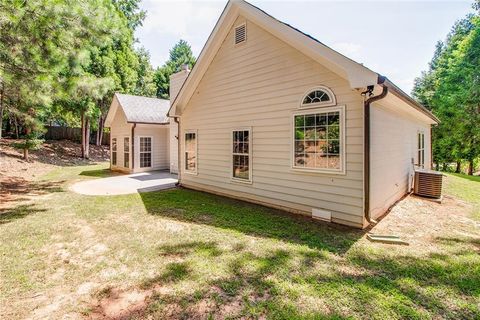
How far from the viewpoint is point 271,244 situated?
4262 millimetres

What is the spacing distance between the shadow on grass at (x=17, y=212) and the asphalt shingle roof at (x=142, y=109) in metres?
7.41

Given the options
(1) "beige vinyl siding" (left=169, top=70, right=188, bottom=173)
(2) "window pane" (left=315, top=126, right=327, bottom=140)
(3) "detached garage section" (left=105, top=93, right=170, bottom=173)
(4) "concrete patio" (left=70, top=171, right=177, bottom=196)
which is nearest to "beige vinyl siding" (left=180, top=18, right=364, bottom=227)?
(2) "window pane" (left=315, top=126, right=327, bottom=140)

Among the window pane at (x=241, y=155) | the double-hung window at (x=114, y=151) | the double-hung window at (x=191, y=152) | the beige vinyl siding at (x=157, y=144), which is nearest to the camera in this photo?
the window pane at (x=241, y=155)

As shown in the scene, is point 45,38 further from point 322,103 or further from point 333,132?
point 333,132

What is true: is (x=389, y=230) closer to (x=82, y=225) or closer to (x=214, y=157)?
(x=214, y=157)

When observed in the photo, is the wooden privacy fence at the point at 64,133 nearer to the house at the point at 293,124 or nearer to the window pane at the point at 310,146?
the house at the point at 293,124

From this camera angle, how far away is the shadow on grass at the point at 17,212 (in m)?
5.61

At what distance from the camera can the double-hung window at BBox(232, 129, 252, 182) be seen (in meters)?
7.06

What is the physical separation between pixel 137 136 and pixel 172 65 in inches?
1273

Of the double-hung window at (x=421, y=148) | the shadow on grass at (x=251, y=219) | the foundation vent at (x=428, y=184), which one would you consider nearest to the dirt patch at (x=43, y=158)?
the shadow on grass at (x=251, y=219)

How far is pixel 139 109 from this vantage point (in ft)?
47.9

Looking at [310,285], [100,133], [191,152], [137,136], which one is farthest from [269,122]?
[100,133]

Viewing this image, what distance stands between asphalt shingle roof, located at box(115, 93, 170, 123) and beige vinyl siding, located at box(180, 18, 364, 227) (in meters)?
6.26

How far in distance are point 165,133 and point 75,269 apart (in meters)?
12.2
